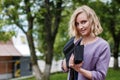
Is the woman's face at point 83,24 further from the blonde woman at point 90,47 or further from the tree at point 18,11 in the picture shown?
the tree at point 18,11

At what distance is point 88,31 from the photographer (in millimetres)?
2633

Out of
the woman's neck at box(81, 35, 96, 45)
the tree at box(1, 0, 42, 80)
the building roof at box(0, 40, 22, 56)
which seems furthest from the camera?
the building roof at box(0, 40, 22, 56)

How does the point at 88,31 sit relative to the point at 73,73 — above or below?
above

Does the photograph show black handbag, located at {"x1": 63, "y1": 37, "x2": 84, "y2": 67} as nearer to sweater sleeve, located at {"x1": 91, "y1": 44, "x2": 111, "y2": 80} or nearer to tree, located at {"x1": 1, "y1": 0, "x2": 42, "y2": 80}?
sweater sleeve, located at {"x1": 91, "y1": 44, "x2": 111, "y2": 80}

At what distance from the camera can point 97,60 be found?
2.57 metres

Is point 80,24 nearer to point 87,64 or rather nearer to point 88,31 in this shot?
point 88,31

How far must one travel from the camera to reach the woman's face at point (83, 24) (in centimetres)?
262

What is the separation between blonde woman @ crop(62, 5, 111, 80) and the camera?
2.55 meters

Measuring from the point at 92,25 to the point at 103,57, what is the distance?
254mm

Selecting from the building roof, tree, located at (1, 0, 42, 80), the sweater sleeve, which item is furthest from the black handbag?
the building roof

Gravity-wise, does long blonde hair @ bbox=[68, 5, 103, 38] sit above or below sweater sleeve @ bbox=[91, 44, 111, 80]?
above

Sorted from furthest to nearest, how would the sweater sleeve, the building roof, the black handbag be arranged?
the building roof → the sweater sleeve → the black handbag

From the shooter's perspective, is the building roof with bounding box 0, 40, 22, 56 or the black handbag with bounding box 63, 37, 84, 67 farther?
the building roof with bounding box 0, 40, 22, 56

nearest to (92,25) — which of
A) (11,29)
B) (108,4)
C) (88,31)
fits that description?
(88,31)
